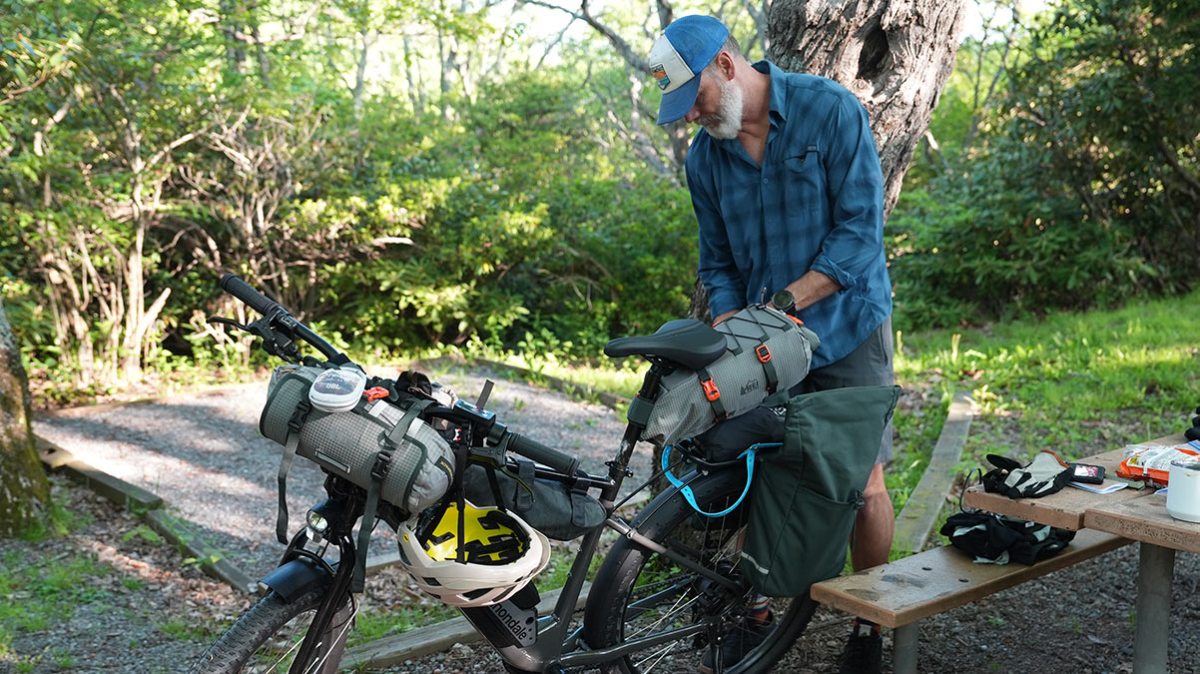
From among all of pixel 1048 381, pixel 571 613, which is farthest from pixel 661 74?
pixel 1048 381

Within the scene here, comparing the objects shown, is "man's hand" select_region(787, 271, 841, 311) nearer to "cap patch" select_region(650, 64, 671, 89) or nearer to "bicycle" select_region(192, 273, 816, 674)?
"bicycle" select_region(192, 273, 816, 674)

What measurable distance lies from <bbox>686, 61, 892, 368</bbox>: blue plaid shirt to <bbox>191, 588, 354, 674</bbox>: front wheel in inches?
63.1

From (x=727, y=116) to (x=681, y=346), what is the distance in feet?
2.64

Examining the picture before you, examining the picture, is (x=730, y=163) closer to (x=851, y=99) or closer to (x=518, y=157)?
(x=851, y=99)

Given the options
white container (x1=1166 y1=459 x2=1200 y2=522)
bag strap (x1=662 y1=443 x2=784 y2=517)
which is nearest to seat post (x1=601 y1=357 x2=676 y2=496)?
bag strap (x1=662 y1=443 x2=784 y2=517)

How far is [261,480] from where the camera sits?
20.3 feet

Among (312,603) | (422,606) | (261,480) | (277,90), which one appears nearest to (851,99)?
(312,603)

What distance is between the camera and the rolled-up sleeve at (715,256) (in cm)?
348

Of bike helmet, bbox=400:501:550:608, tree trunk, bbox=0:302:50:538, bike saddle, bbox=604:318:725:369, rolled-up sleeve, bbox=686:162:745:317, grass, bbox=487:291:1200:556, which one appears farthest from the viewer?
grass, bbox=487:291:1200:556

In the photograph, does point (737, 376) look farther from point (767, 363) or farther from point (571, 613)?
point (571, 613)

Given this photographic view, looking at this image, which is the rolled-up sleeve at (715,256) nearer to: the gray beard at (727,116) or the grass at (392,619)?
the gray beard at (727,116)

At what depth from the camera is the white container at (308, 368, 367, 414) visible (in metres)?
2.20

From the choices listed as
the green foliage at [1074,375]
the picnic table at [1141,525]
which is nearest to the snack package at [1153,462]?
the picnic table at [1141,525]

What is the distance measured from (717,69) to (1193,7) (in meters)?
8.05
